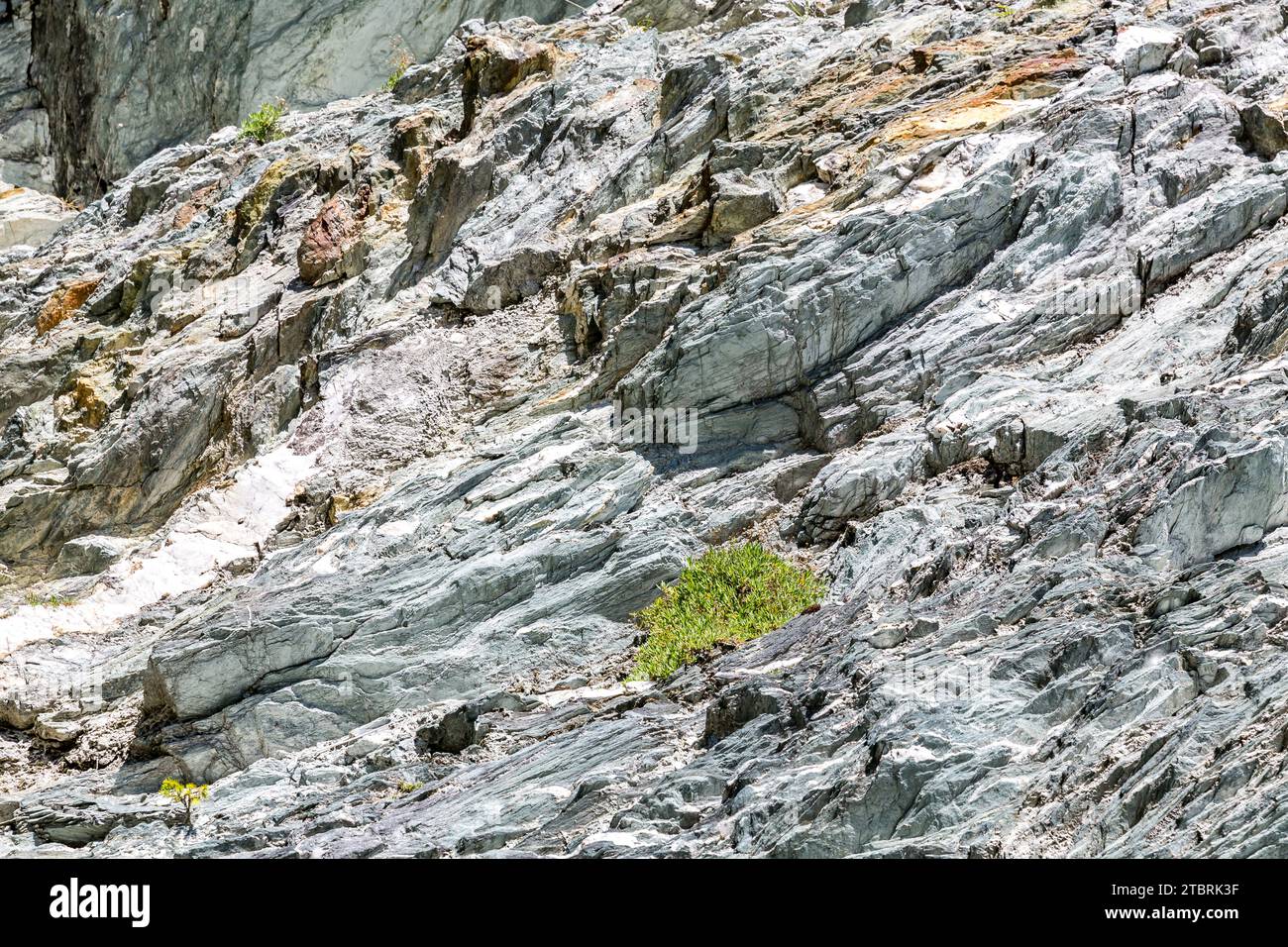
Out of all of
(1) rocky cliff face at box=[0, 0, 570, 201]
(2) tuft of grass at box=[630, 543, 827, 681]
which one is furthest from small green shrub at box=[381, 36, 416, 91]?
(2) tuft of grass at box=[630, 543, 827, 681]

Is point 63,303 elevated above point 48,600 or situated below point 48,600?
above

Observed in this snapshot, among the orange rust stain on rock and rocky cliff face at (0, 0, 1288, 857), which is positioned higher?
the orange rust stain on rock

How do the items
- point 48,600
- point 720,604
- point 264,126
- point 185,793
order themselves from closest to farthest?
point 185,793 < point 720,604 < point 48,600 < point 264,126

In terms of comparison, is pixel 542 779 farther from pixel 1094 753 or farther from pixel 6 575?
pixel 6 575

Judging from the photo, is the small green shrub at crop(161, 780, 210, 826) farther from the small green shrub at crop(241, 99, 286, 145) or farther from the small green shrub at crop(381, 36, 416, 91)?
the small green shrub at crop(381, 36, 416, 91)

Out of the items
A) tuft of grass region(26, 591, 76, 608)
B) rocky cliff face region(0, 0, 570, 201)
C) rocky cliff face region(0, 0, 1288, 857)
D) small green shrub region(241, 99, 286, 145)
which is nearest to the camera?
rocky cliff face region(0, 0, 1288, 857)

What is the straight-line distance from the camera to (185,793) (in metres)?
12.9

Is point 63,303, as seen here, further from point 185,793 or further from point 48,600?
point 185,793

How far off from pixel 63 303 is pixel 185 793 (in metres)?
15.1

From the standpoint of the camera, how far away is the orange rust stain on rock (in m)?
25.4

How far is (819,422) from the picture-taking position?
48.5ft

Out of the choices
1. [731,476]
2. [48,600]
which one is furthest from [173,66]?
[731,476]

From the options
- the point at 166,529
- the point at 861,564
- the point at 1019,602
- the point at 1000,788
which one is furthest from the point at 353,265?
the point at 1000,788

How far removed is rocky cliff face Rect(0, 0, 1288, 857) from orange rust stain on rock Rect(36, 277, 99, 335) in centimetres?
306
